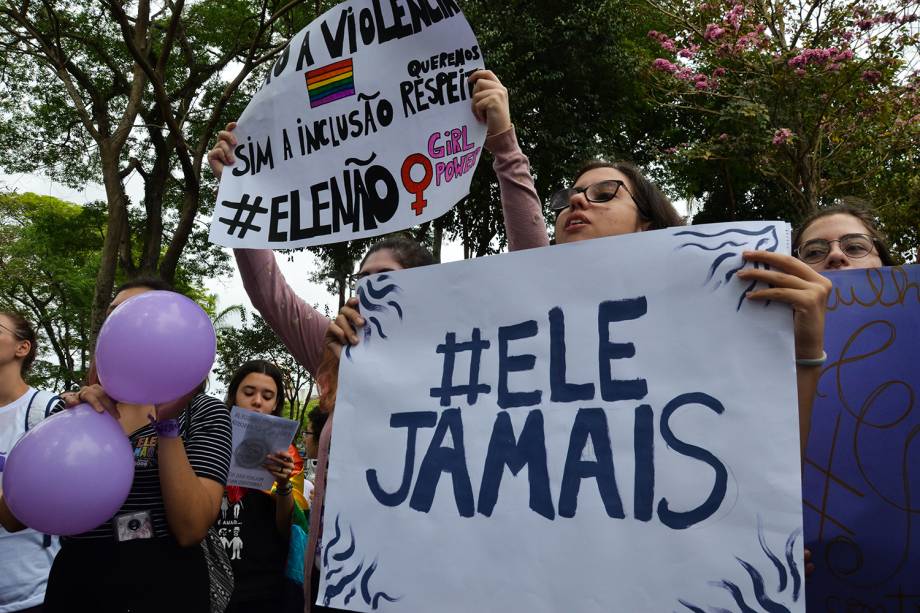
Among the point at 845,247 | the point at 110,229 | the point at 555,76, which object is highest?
the point at 555,76

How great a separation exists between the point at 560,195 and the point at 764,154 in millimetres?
7540

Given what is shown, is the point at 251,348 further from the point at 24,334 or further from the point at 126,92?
the point at 24,334

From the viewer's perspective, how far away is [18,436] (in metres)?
2.74

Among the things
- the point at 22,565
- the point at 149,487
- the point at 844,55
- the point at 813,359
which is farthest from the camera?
the point at 844,55

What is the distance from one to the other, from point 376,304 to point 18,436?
1.77 m

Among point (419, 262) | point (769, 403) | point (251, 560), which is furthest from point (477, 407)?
point (251, 560)

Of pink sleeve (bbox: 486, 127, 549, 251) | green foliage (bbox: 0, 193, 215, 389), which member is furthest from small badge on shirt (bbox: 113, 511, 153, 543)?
green foliage (bbox: 0, 193, 215, 389)

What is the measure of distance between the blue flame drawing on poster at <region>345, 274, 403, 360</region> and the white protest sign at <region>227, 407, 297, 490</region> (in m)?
1.32

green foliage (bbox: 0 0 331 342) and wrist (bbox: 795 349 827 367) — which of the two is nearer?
wrist (bbox: 795 349 827 367)

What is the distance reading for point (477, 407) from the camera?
1584mm

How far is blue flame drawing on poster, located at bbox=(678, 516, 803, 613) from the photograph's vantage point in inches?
46.3

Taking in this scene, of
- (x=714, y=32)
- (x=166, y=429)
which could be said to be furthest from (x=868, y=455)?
(x=714, y=32)

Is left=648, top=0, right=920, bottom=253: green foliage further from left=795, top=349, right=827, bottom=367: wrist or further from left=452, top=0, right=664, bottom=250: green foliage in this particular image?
left=795, top=349, right=827, bottom=367: wrist

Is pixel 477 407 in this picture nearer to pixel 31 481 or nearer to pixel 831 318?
pixel 831 318
